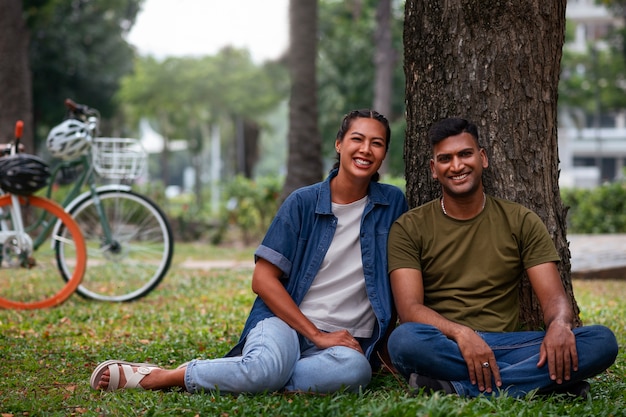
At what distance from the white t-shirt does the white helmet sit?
131 inches

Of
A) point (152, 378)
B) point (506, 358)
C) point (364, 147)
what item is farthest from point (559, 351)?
point (152, 378)

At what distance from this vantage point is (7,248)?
6781 mm

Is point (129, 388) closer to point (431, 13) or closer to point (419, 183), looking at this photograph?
point (419, 183)

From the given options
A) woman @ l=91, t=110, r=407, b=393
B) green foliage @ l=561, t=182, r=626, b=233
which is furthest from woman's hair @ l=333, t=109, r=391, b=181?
green foliage @ l=561, t=182, r=626, b=233

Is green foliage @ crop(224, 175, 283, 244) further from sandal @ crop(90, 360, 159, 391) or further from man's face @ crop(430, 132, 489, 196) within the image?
man's face @ crop(430, 132, 489, 196)

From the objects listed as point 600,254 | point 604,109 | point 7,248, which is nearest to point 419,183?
point 7,248

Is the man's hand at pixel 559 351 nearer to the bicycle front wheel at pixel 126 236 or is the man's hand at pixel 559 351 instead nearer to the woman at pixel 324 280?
the woman at pixel 324 280

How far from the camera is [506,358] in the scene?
391cm

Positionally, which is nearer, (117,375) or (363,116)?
(117,375)

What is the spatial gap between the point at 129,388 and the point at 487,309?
179 cm

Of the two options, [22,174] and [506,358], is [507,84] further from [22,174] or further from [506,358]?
[22,174]

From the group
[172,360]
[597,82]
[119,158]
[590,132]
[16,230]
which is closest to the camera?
[172,360]

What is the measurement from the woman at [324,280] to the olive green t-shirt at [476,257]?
0.18m

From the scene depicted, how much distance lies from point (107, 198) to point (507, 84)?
12.8 feet
